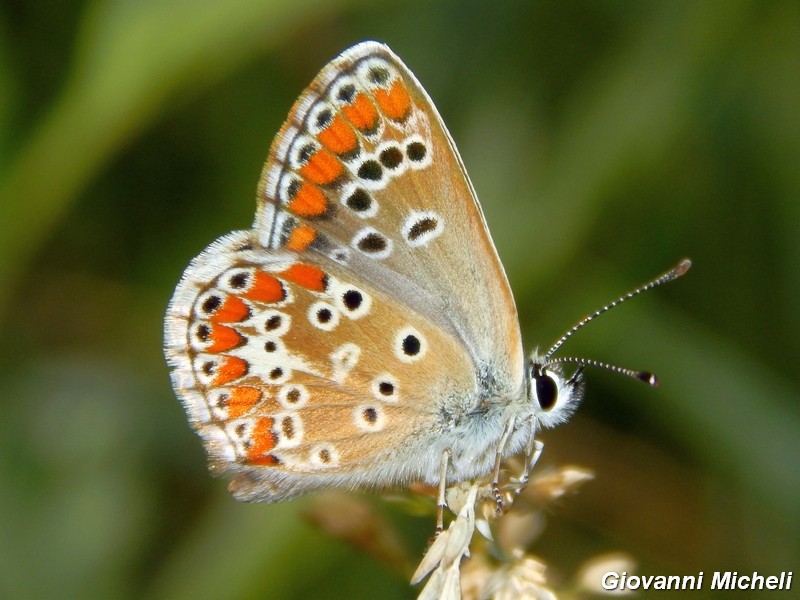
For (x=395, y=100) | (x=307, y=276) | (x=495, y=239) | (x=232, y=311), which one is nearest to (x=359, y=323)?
(x=307, y=276)

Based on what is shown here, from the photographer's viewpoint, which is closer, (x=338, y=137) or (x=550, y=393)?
(x=338, y=137)

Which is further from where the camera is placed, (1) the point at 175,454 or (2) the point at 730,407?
(1) the point at 175,454

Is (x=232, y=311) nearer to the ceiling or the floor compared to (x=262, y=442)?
nearer to the ceiling

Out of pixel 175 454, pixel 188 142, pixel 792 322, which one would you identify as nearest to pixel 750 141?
pixel 792 322

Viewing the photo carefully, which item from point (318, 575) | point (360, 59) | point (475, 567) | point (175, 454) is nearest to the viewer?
point (475, 567)

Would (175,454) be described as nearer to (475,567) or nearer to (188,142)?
(188,142)

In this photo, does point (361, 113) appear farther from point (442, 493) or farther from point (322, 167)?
point (442, 493)

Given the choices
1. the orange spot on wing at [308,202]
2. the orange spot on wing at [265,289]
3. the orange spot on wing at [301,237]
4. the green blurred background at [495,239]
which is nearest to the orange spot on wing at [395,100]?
the orange spot on wing at [308,202]
